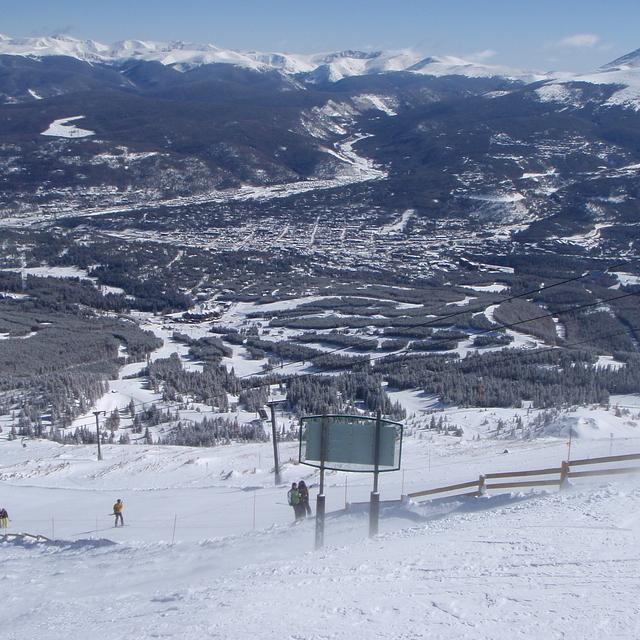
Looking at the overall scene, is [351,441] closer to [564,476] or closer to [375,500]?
[375,500]

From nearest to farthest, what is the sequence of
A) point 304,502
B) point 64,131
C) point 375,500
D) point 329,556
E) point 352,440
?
point 329,556 → point 375,500 → point 352,440 → point 304,502 → point 64,131

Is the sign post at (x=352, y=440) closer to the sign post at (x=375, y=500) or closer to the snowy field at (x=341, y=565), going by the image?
the sign post at (x=375, y=500)

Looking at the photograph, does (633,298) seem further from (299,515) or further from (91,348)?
(299,515)

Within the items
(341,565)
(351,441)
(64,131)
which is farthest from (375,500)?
(64,131)

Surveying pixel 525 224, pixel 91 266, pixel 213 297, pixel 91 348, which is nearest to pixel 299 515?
pixel 91 348

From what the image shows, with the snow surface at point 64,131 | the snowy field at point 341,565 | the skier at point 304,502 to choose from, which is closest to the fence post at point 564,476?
the snowy field at point 341,565

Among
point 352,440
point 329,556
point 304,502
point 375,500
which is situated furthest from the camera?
point 304,502

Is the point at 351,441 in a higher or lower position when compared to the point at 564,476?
higher

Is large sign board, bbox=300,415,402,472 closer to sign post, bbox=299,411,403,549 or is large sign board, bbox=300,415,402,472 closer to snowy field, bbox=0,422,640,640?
sign post, bbox=299,411,403,549
